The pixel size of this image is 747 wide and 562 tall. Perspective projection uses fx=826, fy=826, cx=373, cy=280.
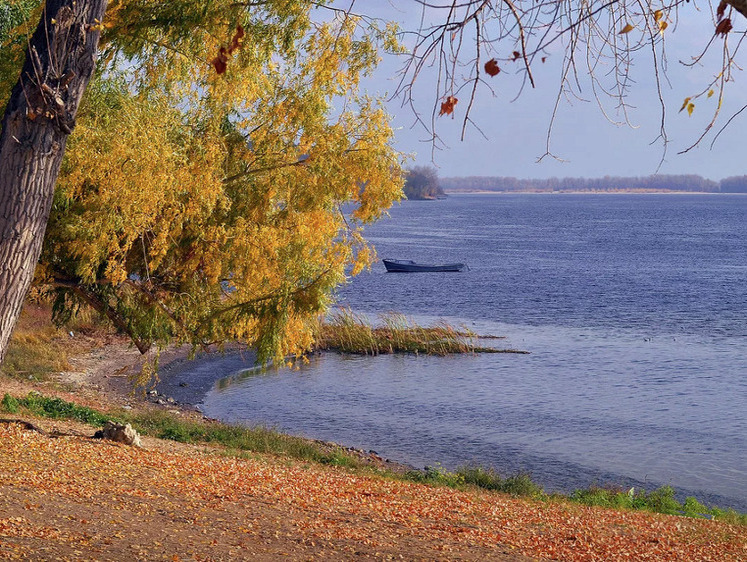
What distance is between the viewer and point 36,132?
219 inches

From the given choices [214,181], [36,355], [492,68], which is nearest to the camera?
[492,68]

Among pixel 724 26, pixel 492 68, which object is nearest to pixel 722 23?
pixel 724 26

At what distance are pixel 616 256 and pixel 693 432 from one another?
2611 inches

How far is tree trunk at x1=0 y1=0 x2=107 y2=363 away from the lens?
544 centimetres

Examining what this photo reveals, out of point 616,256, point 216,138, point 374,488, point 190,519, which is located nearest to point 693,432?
point 374,488

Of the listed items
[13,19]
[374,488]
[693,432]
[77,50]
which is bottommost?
[693,432]

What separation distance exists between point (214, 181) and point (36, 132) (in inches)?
333

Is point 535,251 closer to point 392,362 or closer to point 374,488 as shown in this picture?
point 392,362

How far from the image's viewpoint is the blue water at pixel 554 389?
2312 centimetres

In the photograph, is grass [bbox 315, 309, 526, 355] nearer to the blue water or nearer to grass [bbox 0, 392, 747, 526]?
the blue water

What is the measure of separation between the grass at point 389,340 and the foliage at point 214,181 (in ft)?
71.9

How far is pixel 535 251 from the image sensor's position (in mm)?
94250

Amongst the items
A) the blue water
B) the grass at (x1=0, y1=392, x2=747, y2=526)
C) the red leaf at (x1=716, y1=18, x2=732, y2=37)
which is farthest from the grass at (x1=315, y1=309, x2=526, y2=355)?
the red leaf at (x1=716, y1=18, x2=732, y2=37)

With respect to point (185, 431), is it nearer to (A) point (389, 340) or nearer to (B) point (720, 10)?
(B) point (720, 10)
